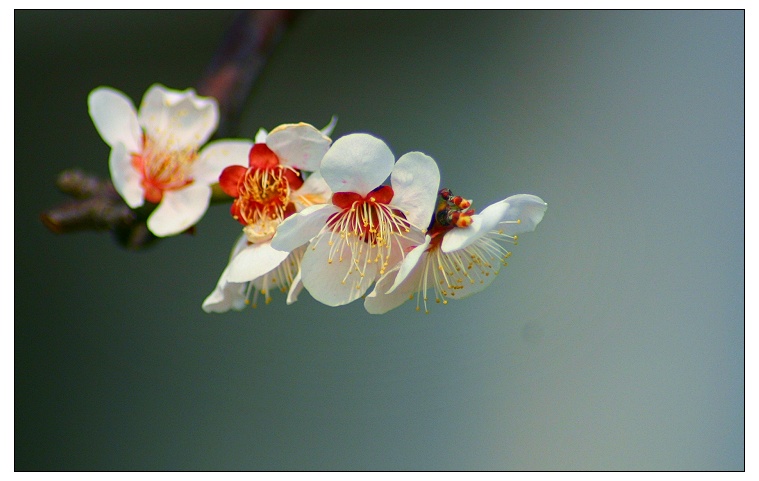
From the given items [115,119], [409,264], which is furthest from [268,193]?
[115,119]

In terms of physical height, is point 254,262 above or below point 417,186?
below

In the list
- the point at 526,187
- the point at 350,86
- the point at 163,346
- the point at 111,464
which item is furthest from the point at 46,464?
the point at 526,187

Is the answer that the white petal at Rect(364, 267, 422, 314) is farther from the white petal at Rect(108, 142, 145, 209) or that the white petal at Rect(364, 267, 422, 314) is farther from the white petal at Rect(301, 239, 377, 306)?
the white petal at Rect(108, 142, 145, 209)

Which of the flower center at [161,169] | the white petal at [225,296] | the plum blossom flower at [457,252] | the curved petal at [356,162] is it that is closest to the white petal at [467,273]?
Result: the plum blossom flower at [457,252]

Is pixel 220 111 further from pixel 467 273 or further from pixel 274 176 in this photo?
pixel 467 273

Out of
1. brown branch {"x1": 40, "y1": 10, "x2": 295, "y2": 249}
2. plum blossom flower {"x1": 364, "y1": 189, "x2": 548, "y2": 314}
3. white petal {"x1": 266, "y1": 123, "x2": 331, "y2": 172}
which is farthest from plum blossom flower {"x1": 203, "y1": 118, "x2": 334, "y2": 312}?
brown branch {"x1": 40, "y1": 10, "x2": 295, "y2": 249}

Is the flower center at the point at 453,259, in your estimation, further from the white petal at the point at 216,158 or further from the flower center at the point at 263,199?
the white petal at the point at 216,158

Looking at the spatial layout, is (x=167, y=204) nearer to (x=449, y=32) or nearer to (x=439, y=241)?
(x=439, y=241)
